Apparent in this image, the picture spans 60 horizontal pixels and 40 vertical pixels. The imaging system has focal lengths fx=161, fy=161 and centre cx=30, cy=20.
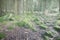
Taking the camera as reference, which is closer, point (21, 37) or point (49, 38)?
point (21, 37)

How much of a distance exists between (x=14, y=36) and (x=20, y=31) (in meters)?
0.60

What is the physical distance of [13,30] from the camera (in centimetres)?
777

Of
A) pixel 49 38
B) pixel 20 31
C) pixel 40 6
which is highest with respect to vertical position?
pixel 40 6

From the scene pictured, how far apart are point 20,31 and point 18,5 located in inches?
192

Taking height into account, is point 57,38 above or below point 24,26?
below

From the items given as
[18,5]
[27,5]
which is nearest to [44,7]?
[27,5]

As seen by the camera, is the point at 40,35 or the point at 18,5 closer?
the point at 40,35

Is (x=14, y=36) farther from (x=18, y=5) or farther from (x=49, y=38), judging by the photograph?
(x=18, y=5)

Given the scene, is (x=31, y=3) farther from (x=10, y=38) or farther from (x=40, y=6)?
(x=10, y=38)

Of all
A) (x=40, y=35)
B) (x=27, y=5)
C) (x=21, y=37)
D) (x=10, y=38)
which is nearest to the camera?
(x=10, y=38)

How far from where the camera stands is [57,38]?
9.23m

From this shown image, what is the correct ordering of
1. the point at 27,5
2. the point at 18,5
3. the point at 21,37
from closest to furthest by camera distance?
1. the point at 21,37
2. the point at 18,5
3. the point at 27,5

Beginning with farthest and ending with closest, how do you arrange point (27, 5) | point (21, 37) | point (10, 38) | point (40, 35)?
1. point (27, 5)
2. point (40, 35)
3. point (21, 37)
4. point (10, 38)

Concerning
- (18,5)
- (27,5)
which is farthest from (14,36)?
(27,5)
